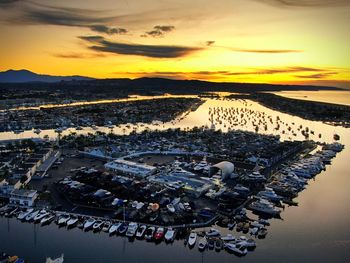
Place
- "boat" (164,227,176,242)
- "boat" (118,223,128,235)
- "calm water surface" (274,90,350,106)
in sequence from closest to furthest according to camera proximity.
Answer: "boat" (164,227,176,242) → "boat" (118,223,128,235) → "calm water surface" (274,90,350,106)

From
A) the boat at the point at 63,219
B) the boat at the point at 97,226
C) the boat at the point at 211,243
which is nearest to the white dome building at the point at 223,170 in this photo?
the boat at the point at 211,243

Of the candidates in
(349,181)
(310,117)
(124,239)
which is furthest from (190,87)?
(124,239)

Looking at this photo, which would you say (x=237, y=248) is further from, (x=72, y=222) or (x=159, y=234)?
(x=72, y=222)

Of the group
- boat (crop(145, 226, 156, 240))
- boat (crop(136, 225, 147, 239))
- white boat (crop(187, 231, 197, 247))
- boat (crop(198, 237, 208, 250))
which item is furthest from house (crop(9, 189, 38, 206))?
boat (crop(198, 237, 208, 250))

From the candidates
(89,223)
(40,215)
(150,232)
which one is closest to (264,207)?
(150,232)

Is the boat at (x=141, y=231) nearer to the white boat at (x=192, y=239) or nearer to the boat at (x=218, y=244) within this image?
the white boat at (x=192, y=239)

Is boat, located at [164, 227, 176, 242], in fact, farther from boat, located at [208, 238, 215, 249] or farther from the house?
the house

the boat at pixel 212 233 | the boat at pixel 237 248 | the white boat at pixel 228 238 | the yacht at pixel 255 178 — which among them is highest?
the yacht at pixel 255 178
